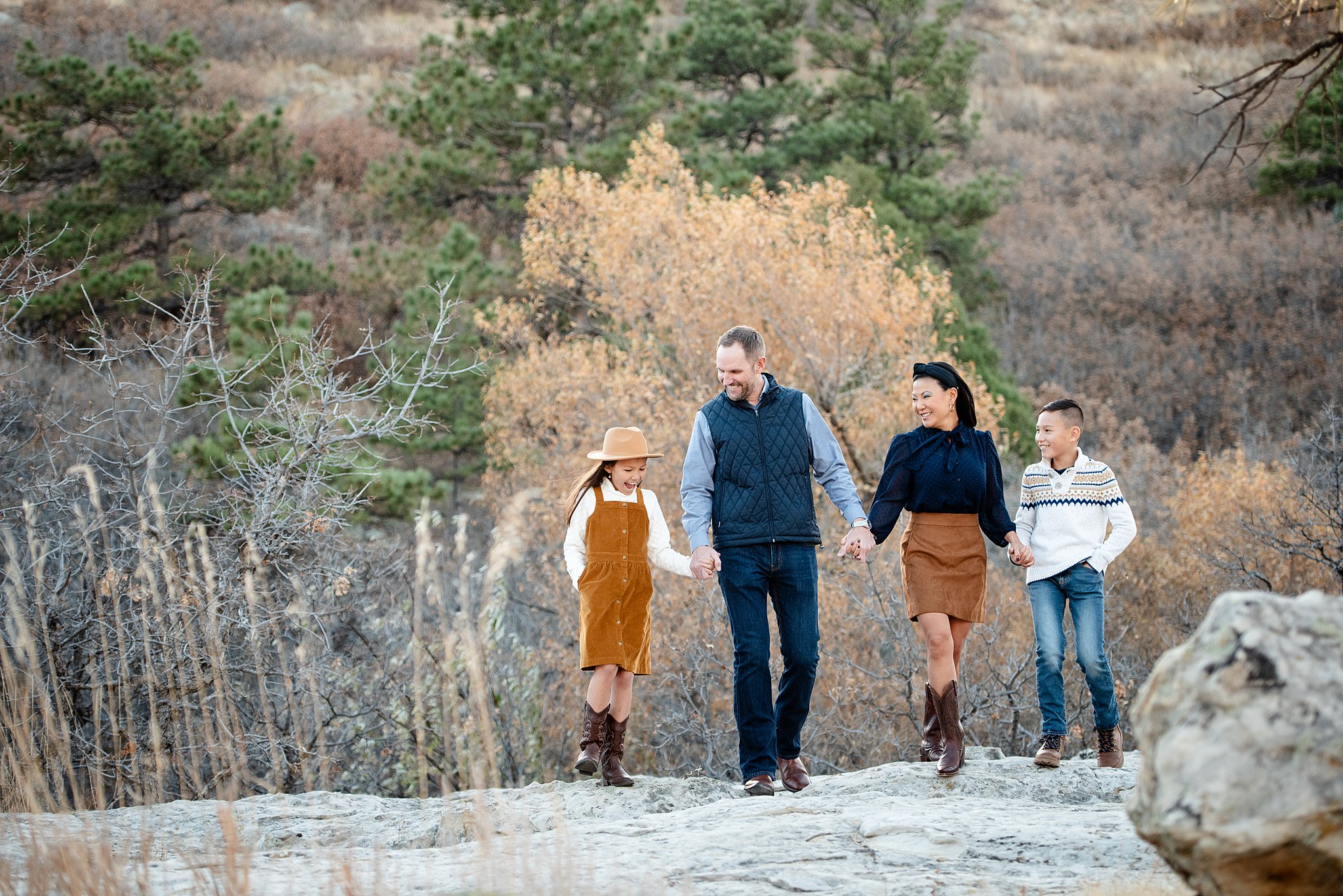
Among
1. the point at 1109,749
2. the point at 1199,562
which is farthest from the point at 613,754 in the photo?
the point at 1199,562

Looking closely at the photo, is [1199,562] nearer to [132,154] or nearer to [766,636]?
[766,636]

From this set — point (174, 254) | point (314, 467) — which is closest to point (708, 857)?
point (314, 467)

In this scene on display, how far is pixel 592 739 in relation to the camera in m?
4.76

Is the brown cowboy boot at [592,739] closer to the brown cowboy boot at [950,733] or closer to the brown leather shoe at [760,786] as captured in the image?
the brown leather shoe at [760,786]

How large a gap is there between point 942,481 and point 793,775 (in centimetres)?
140

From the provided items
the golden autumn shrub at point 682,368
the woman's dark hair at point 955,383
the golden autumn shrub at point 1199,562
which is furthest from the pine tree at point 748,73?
the woman's dark hair at point 955,383

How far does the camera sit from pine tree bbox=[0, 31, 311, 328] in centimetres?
1725

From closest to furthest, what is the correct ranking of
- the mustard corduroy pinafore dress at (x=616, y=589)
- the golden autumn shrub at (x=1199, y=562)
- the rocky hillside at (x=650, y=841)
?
the rocky hillside at (x=650, y=841) < the mustard corduroy pinafore dress at (x=616, y=589) < the golden autumn shrub at (x=1199, y=562)

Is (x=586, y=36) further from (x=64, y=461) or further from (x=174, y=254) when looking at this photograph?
(x=64, y=461)

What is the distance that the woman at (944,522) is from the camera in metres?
4.72

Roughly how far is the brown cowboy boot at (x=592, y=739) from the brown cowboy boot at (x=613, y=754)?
4 centimetres

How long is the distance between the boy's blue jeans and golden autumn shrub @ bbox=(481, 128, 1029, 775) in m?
4.05

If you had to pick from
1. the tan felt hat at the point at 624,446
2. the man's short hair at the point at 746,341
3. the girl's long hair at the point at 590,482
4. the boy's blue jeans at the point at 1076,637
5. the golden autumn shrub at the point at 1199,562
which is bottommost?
the golden autumn shrub at the point at 1199,562

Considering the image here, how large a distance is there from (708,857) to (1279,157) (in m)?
28.2
